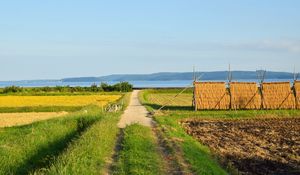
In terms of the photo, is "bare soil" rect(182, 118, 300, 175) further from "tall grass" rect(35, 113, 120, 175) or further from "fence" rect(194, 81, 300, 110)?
"fence" rect(194, 81, 300, 110)

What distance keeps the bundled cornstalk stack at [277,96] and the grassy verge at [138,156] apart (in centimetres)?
1919

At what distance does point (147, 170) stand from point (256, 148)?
289 inches

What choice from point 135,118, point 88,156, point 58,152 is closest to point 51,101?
point 135,118

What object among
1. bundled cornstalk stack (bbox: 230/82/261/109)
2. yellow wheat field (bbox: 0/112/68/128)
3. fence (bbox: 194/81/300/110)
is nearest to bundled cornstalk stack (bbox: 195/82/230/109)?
fence (bbox: 194/81/300/110)

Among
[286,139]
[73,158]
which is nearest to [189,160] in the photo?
[73,158]

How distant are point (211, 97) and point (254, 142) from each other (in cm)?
1573

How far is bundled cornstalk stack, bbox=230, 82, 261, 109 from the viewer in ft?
116

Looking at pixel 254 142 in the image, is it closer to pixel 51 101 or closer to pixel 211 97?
pixel 211 97

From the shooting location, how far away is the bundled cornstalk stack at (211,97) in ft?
116

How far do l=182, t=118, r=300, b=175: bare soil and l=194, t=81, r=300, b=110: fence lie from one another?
494cm

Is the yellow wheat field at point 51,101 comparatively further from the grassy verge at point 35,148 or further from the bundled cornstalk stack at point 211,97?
the grassy verge at point 35,148

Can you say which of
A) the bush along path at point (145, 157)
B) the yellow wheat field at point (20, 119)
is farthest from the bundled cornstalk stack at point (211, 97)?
the bush along path at point (145, 157)

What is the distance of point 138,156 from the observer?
44.8 ft

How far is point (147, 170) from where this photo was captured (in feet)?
38.7
